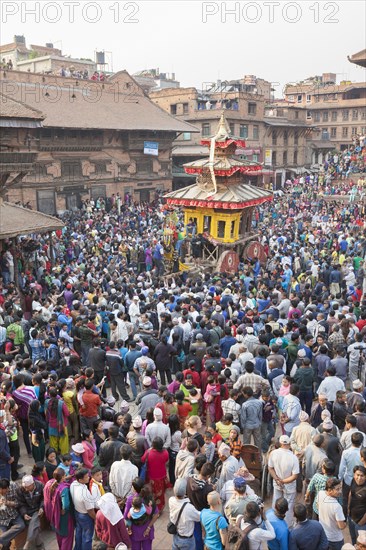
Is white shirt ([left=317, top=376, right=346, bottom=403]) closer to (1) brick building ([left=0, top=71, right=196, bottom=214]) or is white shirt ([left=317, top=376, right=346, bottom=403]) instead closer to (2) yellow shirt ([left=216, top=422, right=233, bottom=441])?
(2) yellow shirt ([left=216, top=422, right=233, bottom=441])

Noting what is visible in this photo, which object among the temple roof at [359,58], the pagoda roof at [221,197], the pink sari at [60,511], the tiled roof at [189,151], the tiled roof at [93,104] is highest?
the temple roof at [359,58]

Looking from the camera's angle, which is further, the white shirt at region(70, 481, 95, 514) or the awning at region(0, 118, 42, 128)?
the awning at region(0, 118, 42, 128)

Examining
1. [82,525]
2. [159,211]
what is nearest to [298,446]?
[82,525]

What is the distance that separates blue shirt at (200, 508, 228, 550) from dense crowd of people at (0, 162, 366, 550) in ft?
0.05

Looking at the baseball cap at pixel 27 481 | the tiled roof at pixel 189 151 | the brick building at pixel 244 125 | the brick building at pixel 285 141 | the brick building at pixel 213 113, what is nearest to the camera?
the baseball cap at pixel 27 481

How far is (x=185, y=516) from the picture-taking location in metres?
5.54

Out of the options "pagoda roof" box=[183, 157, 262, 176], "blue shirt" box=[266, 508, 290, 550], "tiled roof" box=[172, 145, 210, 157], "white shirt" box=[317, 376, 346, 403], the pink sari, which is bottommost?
the pink sari

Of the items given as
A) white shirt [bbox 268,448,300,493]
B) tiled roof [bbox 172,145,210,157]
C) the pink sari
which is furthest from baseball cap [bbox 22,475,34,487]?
tiled roof [bbox 172,145,210,157]

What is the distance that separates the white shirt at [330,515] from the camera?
17.9 feet

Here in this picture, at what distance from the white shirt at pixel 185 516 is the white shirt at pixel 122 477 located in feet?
2.46

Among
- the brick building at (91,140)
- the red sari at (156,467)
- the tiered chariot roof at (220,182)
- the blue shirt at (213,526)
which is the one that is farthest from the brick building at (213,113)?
the blue shirt at (213,526)

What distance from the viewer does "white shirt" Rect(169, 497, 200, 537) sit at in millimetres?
5547

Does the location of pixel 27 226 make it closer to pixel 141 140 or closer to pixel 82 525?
pixel 82 525

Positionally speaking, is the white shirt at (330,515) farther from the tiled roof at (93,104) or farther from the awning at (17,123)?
the tiled roof at (93,104)
